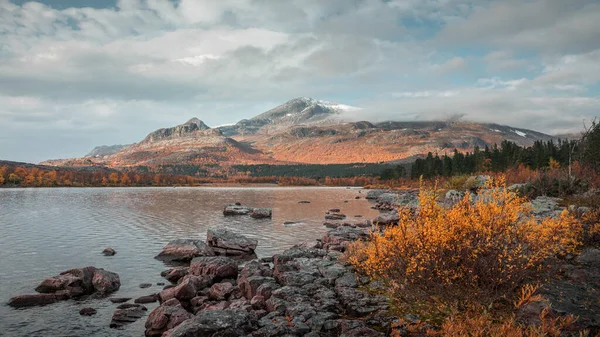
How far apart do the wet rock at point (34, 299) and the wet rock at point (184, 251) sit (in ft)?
33.8

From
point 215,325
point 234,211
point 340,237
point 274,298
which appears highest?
point 215,325

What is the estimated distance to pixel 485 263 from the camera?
1041cm

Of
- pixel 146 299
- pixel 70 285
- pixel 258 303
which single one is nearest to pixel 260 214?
pixel 70 285

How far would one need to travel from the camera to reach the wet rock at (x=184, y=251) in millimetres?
29656

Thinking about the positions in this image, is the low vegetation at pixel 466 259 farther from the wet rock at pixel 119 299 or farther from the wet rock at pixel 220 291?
the wet rock at pixel 119 299

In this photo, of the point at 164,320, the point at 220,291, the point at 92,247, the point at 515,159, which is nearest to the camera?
the point at 164,320

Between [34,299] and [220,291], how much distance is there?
32.5 feet

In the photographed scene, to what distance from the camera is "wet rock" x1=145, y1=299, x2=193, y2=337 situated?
15.1m

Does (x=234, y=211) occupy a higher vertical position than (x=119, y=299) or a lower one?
higher

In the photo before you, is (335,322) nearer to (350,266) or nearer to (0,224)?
(350,266)

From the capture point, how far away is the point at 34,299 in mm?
19172

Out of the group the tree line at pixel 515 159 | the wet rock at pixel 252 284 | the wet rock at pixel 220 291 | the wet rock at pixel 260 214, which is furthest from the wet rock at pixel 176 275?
the tree line at pixel 515 159

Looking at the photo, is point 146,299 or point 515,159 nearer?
point 146,299

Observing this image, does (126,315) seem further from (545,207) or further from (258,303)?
(545,207)
